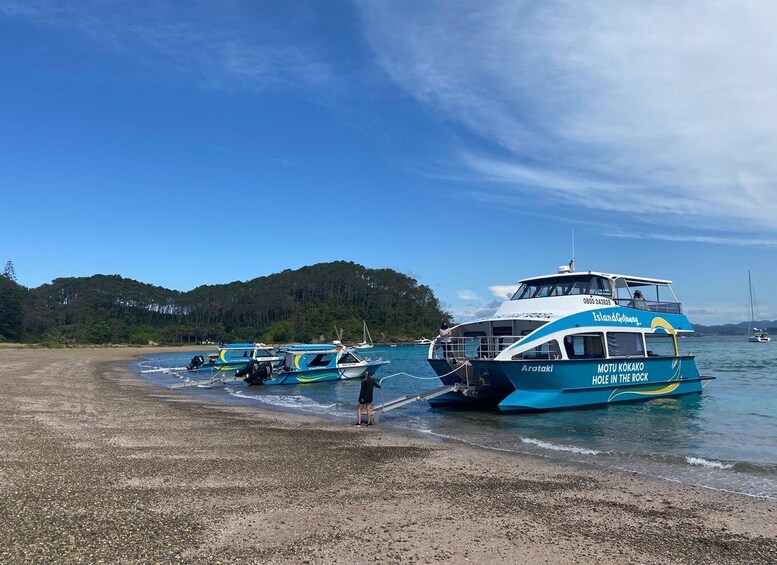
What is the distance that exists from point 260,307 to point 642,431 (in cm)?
15689

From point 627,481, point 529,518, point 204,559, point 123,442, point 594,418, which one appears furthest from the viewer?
point 594,418

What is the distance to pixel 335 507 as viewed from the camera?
7.46m

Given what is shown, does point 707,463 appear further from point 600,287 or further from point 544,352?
point 600,287

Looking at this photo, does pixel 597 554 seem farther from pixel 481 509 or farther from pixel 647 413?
pixel 647 413

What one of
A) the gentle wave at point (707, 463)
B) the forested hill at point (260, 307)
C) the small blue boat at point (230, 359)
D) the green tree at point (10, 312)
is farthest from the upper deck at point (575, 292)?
the forested hill at point (260, 307)

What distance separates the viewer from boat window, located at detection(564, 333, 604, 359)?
1948 centimetres

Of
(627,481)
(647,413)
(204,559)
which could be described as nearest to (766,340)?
(647,413)

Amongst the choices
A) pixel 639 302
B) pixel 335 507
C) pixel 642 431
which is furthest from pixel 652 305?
pixel 335 507

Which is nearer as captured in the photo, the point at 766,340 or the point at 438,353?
the point at 438,353

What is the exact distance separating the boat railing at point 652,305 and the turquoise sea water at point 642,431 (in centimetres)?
376

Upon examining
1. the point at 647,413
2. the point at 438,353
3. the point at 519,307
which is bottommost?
the point at 647,413

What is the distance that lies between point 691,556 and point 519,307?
51.4 feet

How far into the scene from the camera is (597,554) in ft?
19.9

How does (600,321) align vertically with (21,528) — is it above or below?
above
